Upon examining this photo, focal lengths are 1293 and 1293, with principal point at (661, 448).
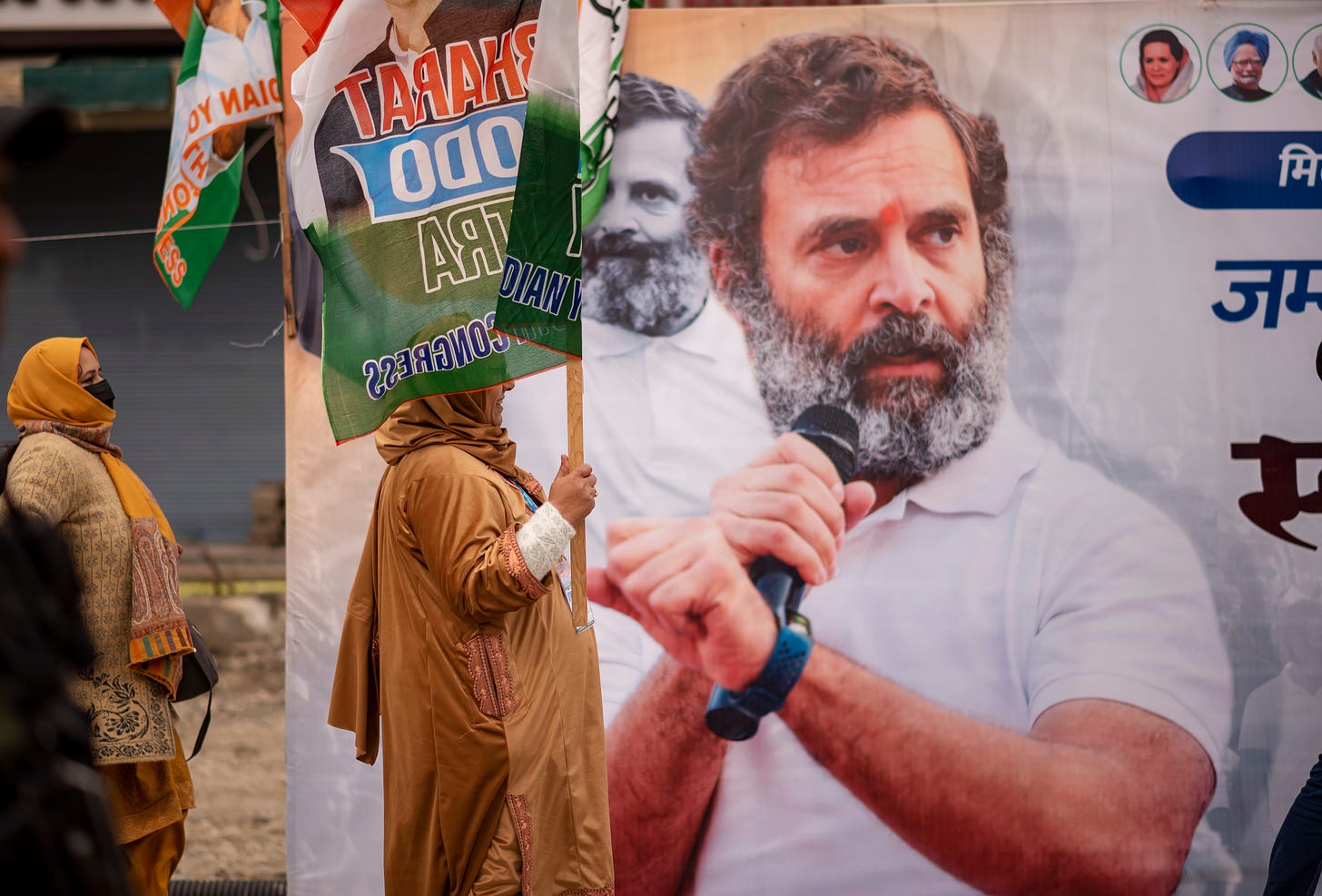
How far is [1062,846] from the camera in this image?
3939mm

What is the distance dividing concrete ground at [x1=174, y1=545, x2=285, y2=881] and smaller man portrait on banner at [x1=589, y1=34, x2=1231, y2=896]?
221 centimetres

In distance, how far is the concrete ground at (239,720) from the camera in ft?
18.1

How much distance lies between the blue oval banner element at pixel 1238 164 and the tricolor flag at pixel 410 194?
226cm

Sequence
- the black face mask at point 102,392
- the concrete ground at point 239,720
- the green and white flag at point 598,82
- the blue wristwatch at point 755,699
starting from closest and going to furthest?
the black face mask at point 102,392
the green and white flag at point 598,82
the blue wristwatch at point 755,699
the concrete ground at point 239,720

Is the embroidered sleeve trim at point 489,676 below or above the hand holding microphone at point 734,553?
above

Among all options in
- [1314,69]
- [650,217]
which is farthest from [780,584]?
[1314,69]

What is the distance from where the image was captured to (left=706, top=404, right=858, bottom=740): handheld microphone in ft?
13.0

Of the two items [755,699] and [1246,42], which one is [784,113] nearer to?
[1246,42]

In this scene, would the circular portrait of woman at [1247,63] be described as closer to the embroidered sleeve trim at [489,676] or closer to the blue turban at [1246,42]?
the blue turban at [1246,42]

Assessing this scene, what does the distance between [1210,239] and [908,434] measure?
116 cm

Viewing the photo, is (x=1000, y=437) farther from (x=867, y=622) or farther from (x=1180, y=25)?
(x=1180, y=25)

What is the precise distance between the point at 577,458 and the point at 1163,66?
8.12 ft

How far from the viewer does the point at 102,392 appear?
3.70 m

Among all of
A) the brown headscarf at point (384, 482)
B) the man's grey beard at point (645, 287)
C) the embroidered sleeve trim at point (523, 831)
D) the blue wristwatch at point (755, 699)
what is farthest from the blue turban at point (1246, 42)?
the embroidered sleeve trim at point (523, 831)
